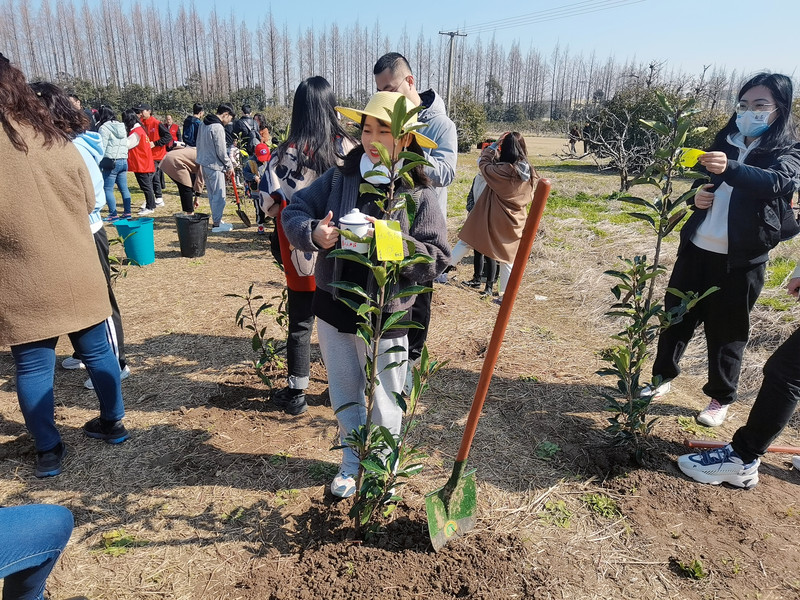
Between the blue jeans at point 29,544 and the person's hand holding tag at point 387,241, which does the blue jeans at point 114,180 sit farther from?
the person's hand holding tag at point 387,241

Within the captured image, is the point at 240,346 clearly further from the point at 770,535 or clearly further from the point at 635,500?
the point at 770,535

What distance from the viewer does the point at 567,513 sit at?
7.96 ft

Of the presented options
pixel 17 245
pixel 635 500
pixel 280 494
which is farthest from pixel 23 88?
pixel 635 500

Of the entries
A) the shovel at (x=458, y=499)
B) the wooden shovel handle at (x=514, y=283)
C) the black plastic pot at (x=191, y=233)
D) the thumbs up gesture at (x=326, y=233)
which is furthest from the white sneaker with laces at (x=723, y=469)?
the black plastic pot at (x=191, y=233)

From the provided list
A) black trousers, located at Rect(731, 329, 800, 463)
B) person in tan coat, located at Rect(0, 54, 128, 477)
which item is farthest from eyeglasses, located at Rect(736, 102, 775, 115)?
person in tan coat, located at Rect(0, 54, 128, 477)

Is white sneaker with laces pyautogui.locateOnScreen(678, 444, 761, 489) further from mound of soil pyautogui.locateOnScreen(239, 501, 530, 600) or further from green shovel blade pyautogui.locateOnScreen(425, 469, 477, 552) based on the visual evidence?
green shovel blade pyautogui.locateOnScreen(425, 469, 477, 552)

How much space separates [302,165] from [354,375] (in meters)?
1.24

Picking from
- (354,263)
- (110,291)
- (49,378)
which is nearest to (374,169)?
(354,263)

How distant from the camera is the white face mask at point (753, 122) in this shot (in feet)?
8.71

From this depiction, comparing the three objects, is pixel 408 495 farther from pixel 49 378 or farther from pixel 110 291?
pixel 110 291

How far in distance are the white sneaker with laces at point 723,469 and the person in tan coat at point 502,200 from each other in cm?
236

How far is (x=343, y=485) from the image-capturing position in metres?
2.35

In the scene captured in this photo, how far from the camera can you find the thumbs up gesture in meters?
1.84

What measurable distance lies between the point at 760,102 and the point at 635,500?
2.15m
